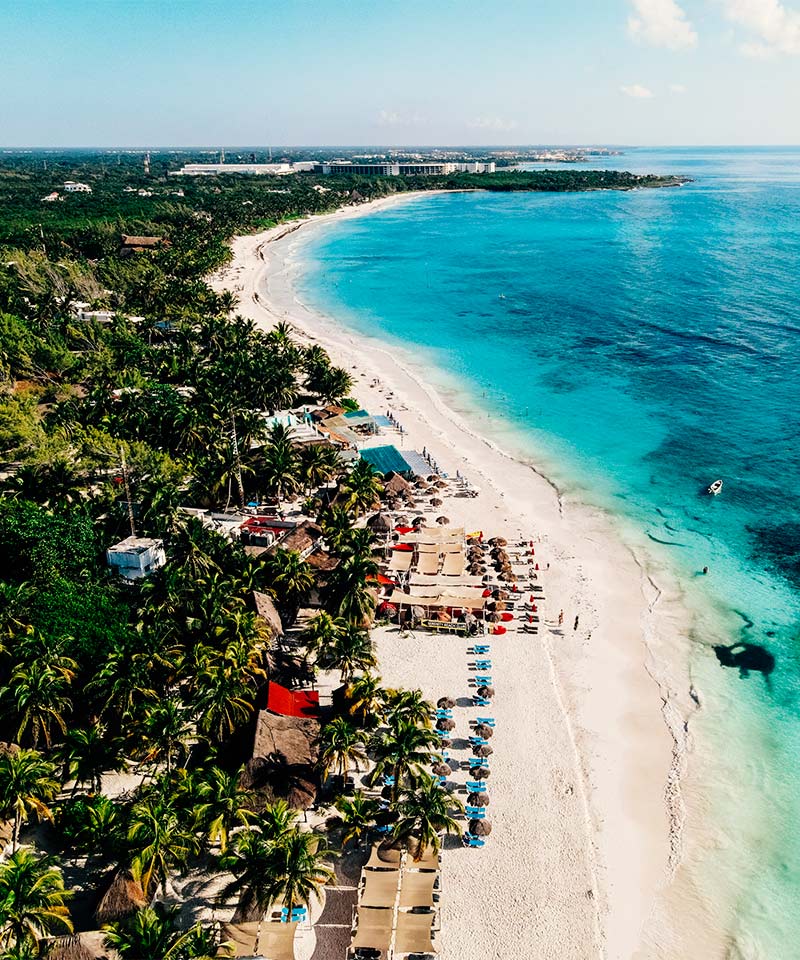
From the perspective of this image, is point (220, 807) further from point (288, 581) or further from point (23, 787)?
point (288, 581)

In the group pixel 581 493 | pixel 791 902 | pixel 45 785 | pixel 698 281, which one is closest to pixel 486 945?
pixel 791 902

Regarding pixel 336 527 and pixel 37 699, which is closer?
pixel 37 699

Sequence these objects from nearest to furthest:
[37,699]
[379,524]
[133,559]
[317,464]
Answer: [37,699] → [133,559] → [379,524] → [317,464]

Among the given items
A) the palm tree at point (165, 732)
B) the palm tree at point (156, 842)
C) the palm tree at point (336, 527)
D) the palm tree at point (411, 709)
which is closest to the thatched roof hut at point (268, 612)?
the palm tree at point (336, 527)

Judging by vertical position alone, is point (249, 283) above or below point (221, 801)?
above

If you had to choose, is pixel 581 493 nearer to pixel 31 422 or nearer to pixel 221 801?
pixel 221 801

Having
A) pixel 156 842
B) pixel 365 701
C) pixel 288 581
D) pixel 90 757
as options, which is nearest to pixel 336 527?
pixel 288 581

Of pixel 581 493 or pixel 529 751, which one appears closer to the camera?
pixel 529 751
